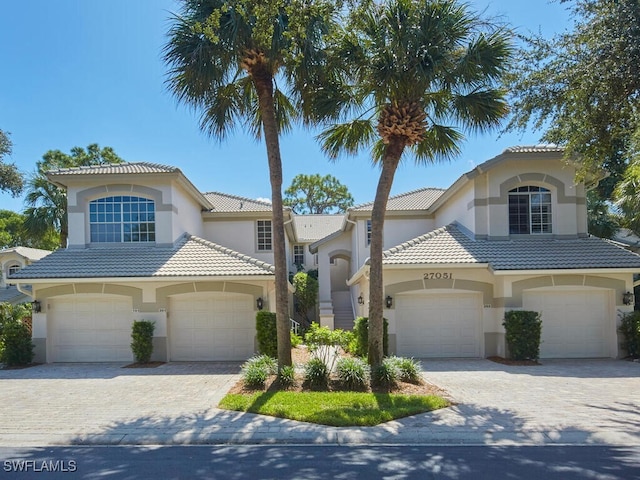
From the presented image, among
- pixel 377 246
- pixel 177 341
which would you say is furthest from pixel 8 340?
pixel 377 246

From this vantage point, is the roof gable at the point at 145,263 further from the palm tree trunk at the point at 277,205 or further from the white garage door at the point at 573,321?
the white garage door at the point at 573,321

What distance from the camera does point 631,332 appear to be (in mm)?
13773

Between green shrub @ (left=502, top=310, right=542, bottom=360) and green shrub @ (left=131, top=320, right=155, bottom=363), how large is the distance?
1116 cm

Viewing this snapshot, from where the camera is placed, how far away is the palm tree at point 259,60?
30.9 feet

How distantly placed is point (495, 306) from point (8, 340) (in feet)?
51.1

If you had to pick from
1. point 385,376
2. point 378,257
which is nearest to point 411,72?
point 378,257

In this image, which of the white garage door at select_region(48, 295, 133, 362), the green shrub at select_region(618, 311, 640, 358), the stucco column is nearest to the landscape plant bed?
the white garage door at select_region(48, 295, 133, 362)

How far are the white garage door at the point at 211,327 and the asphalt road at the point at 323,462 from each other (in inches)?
312

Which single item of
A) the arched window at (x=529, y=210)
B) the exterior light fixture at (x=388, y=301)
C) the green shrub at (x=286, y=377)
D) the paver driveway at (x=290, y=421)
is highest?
the arched window at (x=529, y=210)

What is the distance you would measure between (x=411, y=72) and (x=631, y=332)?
426 inches

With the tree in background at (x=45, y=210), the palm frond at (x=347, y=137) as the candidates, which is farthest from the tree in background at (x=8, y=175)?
the palm frond at (x=347, y=137)

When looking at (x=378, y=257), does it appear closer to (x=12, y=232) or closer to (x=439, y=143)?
(x=439, y=143)

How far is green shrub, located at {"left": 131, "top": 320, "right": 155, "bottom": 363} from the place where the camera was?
1380 centimetres

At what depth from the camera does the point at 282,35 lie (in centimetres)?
954
